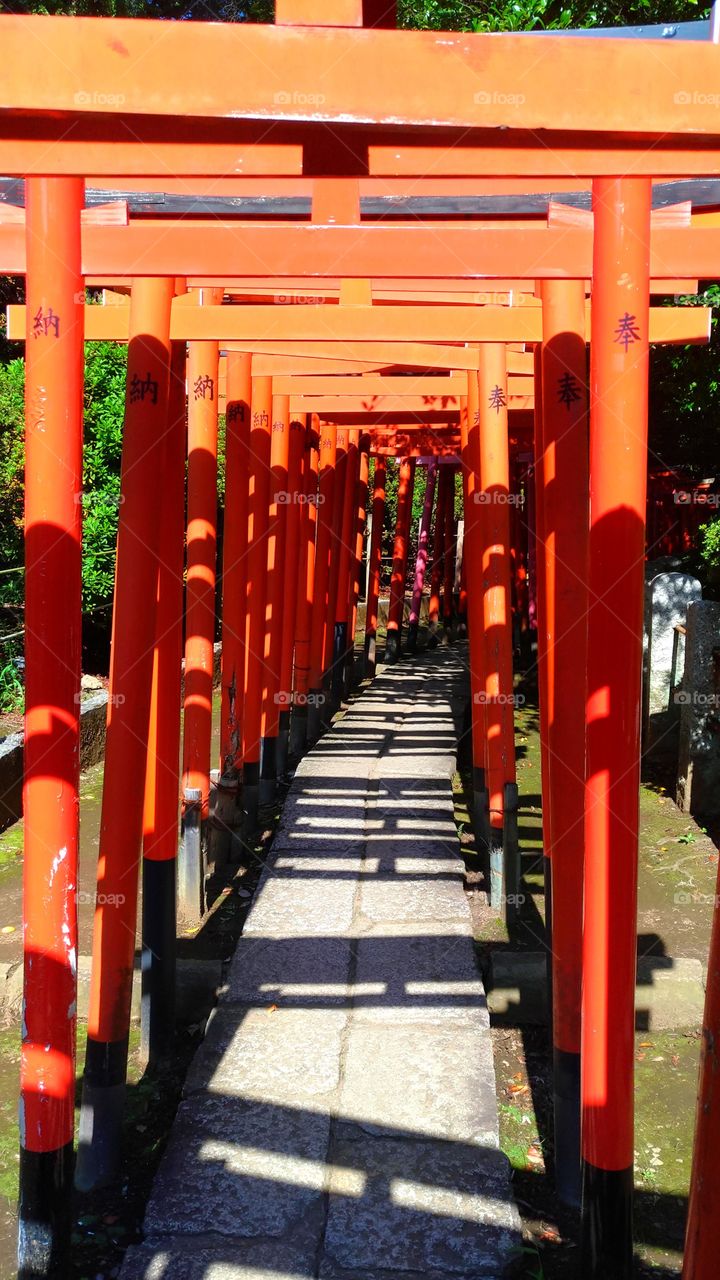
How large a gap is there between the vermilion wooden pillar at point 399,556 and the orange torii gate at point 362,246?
1097cm

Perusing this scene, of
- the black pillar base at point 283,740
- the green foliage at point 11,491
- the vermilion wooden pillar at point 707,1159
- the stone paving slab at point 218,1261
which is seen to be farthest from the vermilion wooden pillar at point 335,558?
the vermilion wooden pillar at point 707,1159

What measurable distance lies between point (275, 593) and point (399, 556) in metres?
6.60

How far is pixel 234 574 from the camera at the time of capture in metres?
6.26

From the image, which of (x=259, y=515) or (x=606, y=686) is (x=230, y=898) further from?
(x=606, y=686)

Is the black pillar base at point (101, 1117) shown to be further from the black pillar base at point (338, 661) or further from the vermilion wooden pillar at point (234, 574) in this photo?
the black pillar base at point (338, 661)

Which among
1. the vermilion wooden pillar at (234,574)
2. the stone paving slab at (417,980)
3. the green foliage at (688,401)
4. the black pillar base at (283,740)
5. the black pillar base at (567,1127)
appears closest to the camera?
the black pillar base at (567,1127)

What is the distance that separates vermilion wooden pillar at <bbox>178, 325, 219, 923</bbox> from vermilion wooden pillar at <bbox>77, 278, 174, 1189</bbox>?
2.02 m

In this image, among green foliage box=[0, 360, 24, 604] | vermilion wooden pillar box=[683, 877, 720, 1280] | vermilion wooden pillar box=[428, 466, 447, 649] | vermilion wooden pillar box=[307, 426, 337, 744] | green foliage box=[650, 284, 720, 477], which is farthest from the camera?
vermilion wooden pillar box=[428, 466, 447, 649]

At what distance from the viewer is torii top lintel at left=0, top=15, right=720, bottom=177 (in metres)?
2.25

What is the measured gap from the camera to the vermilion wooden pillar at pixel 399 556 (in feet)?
47.4

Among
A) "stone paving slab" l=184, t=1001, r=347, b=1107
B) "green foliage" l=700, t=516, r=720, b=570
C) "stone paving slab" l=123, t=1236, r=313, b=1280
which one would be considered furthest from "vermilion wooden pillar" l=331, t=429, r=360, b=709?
"stone paving slab" l=123, t=1236, r=313, b=1280

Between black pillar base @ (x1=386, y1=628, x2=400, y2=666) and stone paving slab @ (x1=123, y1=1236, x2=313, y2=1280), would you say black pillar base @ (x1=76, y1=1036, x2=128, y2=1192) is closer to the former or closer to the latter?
stone paving slab @ (x1=123, y1=1236, x2=313, y2=1280)

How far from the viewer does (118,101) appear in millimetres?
2283

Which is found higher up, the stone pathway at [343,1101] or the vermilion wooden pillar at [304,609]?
the vermilion wooden pillar at [304,609]
